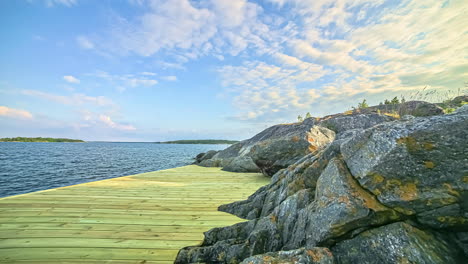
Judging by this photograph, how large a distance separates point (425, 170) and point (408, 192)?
0.22 meters

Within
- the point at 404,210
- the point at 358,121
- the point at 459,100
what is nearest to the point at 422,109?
the point at 358,121

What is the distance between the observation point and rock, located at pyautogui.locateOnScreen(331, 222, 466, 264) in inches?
55.6

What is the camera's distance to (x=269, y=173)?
806cm

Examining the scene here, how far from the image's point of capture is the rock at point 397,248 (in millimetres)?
1411

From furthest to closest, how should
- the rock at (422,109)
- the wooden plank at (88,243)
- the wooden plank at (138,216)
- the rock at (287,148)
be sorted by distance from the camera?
1. the rock at (422,109)
2. the rock at (287,148)
3. the wooden plank at (138,216)
4. the wooden plank at (88,243)

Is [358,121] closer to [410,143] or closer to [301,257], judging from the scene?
[410,143]

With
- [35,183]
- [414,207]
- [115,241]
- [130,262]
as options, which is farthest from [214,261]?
[35,183]

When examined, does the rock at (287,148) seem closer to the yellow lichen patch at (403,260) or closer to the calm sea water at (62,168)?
the yellow lichen patch at (403,260)

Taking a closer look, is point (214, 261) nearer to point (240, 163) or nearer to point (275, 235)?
point (275, 235)

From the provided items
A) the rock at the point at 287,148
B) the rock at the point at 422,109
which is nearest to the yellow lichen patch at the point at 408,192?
the rock at the point at 287,148

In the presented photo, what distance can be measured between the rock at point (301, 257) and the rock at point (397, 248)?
0.12 m

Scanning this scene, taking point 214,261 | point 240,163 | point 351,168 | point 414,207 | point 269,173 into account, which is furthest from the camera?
point 240,163

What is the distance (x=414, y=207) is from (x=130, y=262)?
2.91 m

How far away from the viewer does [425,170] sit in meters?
1.60
